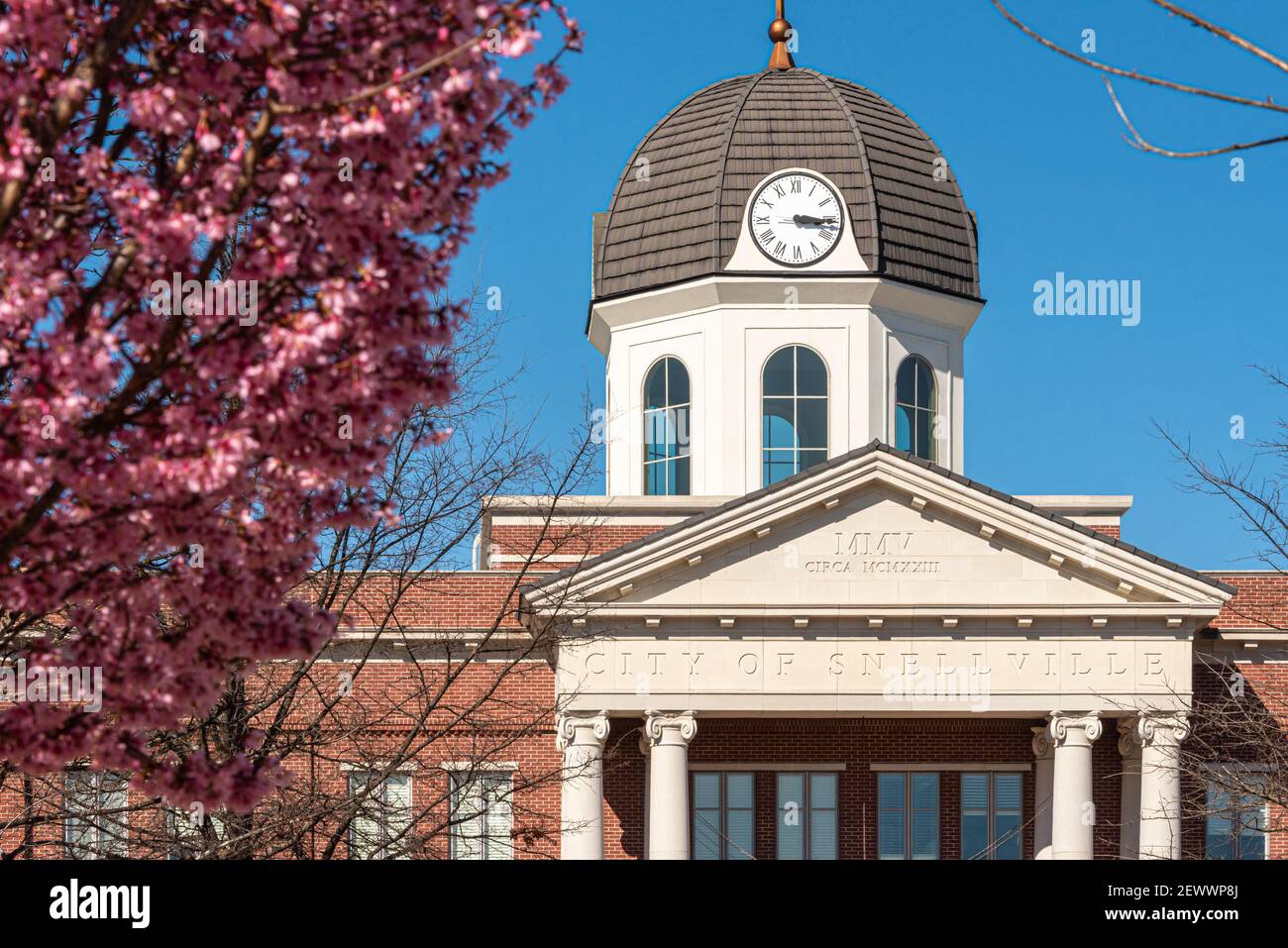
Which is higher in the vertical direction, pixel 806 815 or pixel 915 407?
pixel 915 407

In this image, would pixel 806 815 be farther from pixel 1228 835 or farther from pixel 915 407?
pixel 915 407

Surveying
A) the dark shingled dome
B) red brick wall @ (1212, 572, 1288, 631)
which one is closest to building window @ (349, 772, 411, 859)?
red brick wall @ (1212, 572, 1288, 631)

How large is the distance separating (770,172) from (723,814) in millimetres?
12826

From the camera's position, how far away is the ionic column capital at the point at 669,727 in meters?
33.1

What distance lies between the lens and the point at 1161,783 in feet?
108

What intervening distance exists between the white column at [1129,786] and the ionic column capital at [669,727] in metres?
7.07

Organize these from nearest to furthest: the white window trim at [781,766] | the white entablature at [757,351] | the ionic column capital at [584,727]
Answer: the ionic column capital at [584,727] < the white window trim at [781,766] < the white entablature at [757,351]

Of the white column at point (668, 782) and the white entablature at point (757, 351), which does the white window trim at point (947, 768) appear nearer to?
the white column at point (668, 782)

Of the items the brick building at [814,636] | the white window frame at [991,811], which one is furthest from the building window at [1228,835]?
the white window frame at [991,811]

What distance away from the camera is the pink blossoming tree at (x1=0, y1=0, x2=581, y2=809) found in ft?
26.1

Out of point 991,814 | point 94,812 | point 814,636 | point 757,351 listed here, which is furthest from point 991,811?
point 94,812

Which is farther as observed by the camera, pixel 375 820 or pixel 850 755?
pixel 850 755
